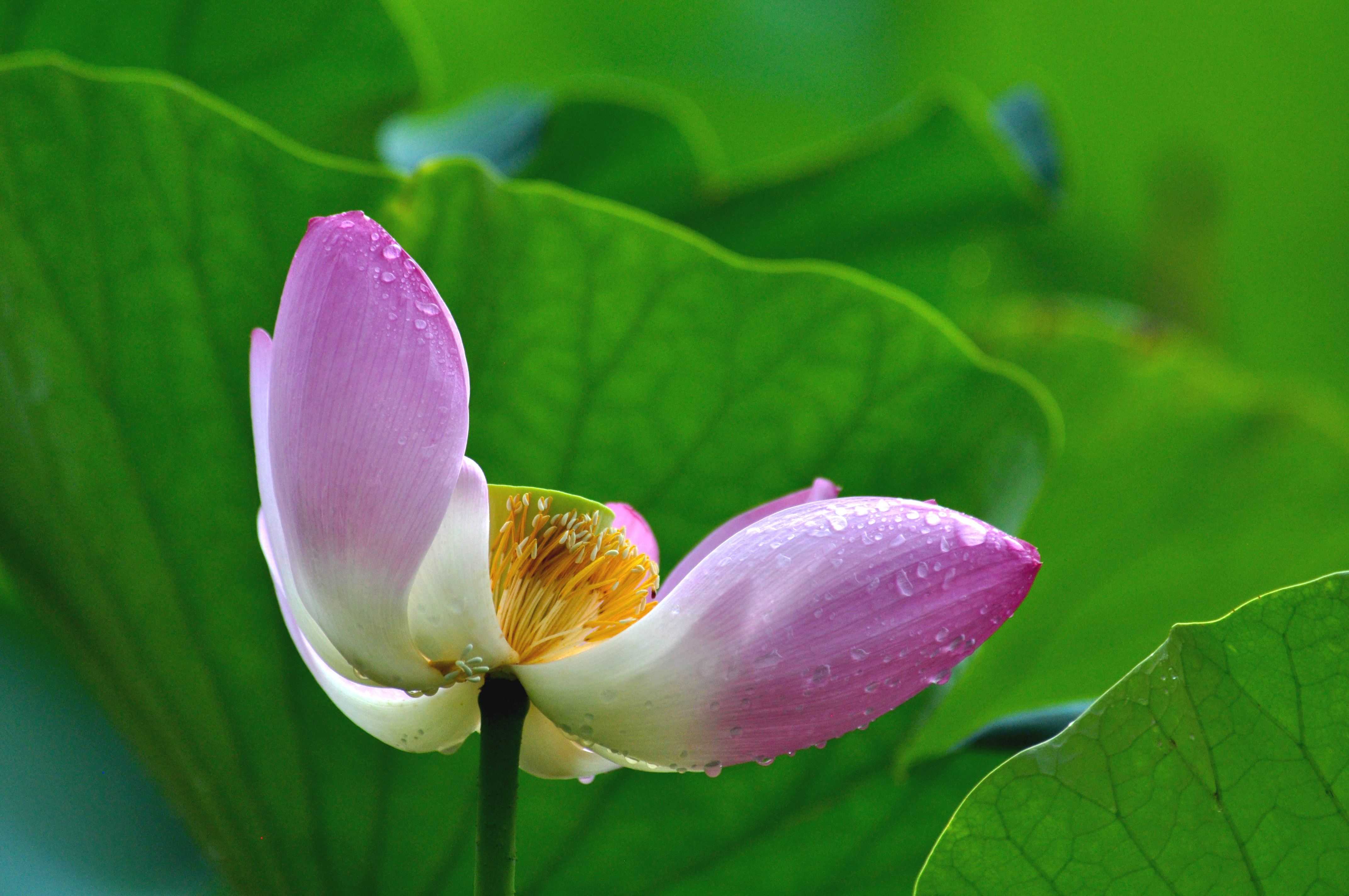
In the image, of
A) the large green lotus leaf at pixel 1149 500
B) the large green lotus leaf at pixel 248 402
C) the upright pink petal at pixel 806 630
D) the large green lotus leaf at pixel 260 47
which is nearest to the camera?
the upright pink petal at pixel 806 630

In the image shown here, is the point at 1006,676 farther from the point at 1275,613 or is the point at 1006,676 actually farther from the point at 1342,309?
the point at 1342,309

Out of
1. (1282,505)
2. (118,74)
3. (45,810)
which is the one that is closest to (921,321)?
(118,74)

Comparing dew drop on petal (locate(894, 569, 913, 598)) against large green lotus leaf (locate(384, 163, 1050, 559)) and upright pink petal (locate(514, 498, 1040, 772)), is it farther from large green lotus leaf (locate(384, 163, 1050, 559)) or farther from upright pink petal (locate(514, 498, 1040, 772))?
large green lotus leaf (locate(384, 163, 1050, 559))

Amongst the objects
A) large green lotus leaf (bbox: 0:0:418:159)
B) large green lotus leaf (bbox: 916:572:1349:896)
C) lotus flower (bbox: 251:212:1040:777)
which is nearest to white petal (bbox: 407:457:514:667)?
lotus flower (bbox: 251:212:1040:777)

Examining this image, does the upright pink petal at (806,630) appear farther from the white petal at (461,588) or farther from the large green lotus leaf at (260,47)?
the large green lotus leaf at (260,47)

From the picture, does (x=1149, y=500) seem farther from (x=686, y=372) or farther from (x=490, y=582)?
(x=490, y=582)

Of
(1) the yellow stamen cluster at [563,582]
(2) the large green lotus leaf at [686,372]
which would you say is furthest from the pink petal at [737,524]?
(2) the large green lotus leaf at [686,372]
